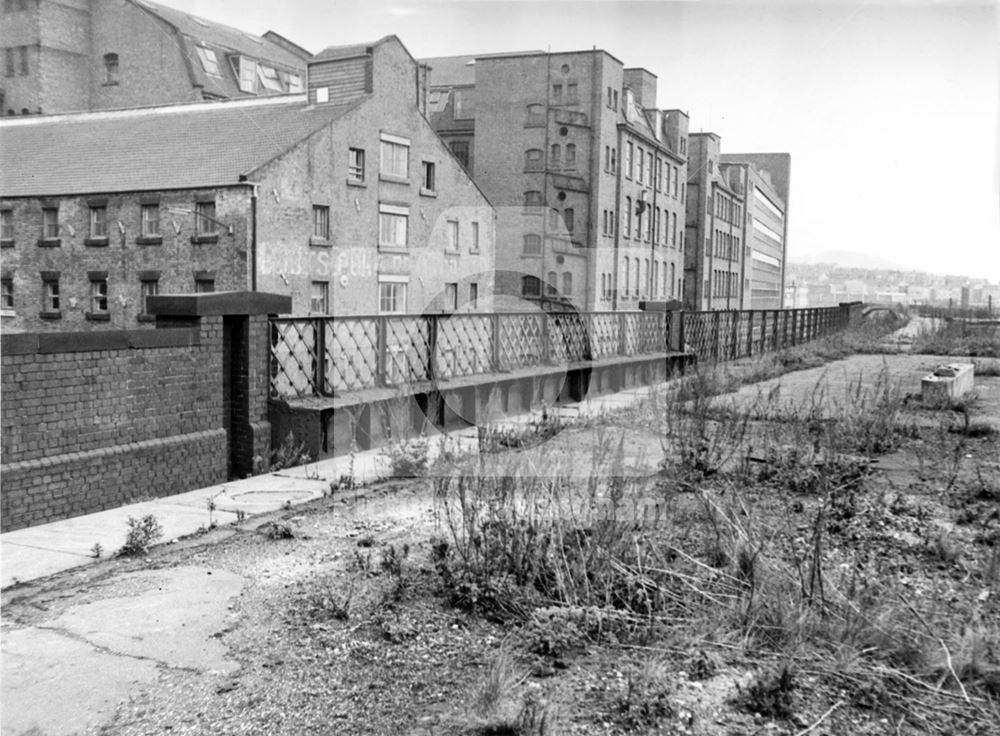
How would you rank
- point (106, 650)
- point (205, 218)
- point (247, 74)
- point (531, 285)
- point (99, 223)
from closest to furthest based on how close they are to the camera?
point (106, 650) → point (205, 218) → point (99, 223) → point (531, 285) → point (247, 74)

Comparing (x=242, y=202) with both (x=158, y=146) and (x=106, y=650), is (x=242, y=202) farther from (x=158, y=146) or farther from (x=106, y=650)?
(x=106, y=650)

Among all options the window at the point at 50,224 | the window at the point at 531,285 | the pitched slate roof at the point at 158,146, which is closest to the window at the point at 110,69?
the pitched slate roof at the point at 158,146

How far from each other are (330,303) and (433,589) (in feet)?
91.9

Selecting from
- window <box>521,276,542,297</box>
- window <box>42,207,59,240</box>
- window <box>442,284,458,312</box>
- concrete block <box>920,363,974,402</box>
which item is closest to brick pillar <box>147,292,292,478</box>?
concrete block <box>920,363,974,402</box>

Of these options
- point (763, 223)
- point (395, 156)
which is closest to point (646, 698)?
point (395, 156)

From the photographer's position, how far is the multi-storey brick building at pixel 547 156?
44.4m

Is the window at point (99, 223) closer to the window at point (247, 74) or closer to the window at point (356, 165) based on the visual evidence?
the window at point (356, 165)

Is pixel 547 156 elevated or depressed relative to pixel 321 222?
elevated

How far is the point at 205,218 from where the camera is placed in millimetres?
29875

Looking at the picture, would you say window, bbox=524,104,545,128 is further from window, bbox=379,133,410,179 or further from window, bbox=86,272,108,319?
window, bbox=86,272,108,319

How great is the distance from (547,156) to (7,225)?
2288 cm

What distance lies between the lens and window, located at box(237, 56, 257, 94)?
44.8 meters

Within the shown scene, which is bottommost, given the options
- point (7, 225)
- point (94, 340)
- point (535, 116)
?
point (94, 340)

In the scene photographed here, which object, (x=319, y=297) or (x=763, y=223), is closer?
(x=319, y=297)
